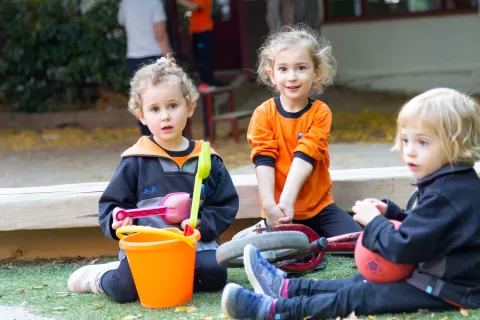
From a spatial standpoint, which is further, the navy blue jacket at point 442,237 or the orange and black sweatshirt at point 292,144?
the orange and black sweatshirt at point 292,144

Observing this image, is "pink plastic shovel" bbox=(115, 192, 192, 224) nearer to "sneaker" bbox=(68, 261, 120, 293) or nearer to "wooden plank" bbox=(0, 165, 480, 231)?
"sneaker" bbox=(68, 261, 120, 293)

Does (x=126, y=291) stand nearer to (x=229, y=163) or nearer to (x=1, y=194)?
(x=1, y=194)

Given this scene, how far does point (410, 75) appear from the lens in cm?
1077

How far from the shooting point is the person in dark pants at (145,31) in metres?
6.21

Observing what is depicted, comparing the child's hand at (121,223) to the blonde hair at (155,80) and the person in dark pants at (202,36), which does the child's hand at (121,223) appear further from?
the person in dark pants at (202,36)

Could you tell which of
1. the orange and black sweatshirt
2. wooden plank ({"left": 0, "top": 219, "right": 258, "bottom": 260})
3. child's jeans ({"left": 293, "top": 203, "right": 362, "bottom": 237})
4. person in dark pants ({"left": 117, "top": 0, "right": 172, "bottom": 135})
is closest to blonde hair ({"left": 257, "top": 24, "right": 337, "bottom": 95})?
the orange and black sweatshirt

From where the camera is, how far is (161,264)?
9.27 ft

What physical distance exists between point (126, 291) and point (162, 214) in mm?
344

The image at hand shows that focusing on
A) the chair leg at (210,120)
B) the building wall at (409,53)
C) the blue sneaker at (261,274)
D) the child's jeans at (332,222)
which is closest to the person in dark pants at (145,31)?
the chair leg at (210,120)

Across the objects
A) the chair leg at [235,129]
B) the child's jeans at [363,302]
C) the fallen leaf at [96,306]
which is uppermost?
the child's jeans at [363,302]

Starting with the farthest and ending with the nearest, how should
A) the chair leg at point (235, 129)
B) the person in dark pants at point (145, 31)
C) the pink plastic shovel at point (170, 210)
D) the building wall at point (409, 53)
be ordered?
the building wall at point (409, 53)
the chair leg at point (235, 129)
the person in dark pants at point (145, 31)
the pink plastic shovel at point (170, 210)

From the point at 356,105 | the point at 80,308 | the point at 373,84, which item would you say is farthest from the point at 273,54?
the point at 373,84

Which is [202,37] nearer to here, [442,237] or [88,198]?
[88,198]

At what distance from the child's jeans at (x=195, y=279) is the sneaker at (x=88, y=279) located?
52 mm
